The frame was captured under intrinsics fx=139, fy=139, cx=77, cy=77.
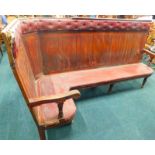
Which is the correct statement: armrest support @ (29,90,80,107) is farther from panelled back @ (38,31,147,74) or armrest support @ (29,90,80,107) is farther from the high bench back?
panelled back @ (38,31,147,74)

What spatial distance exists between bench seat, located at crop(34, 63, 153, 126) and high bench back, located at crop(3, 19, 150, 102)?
0.34ft

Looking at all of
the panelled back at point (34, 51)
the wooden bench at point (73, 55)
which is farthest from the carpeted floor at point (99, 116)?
the panelled back at point (34, 51)

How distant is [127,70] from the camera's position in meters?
2.20

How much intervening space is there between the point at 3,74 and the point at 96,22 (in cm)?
214

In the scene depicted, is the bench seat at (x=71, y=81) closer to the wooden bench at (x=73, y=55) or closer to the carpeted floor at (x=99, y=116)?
the wooden bench at (x=73, y=55)

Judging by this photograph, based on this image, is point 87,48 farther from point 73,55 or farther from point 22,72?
point 22,72

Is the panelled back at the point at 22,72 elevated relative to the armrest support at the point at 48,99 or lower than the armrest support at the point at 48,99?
elevated

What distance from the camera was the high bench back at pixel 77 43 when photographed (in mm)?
1597

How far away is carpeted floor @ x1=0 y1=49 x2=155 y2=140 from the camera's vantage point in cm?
160

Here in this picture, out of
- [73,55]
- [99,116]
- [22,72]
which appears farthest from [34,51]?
[99,116]

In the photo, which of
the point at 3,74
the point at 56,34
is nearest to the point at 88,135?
the point at 56,34

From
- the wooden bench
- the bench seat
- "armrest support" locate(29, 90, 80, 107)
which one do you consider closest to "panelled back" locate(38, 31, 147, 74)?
the wooden bench

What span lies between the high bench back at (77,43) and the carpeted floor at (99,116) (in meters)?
0.53
